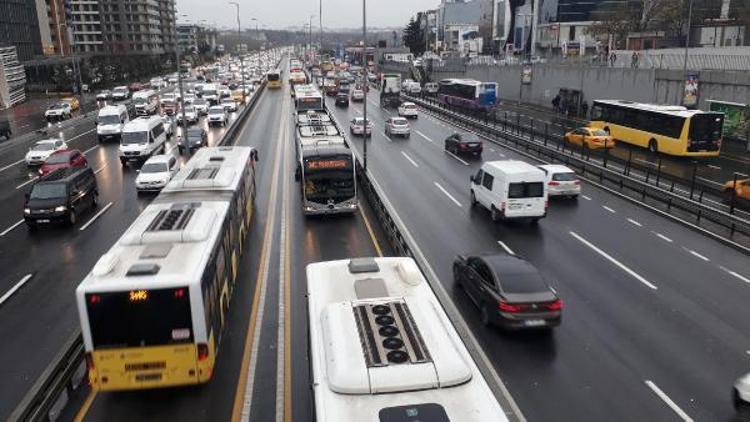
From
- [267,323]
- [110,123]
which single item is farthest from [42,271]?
[110,123]

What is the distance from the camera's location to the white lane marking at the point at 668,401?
37.5 feet

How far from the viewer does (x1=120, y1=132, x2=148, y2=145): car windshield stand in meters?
38.2

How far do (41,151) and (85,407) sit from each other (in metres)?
Answer: 32.6

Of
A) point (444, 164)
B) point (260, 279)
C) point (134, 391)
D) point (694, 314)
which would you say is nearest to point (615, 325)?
point (694, 314)

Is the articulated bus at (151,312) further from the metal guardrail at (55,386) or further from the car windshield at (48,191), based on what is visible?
the car windshield at (48,191)

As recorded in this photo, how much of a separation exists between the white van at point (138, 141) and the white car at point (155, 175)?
7435mm

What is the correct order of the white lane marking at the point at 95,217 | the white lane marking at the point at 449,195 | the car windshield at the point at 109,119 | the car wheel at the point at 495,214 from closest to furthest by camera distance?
the car wheel at the point at 495,214, the white lane marking at the point at 95,217, the white lane marking at the point at 449,195, the car windshield at the point at 109,119

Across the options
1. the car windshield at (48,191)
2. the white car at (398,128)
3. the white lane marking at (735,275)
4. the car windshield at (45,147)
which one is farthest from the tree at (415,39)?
the white lane marking at (735,275)

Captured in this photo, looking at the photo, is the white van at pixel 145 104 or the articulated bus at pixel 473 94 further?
the white van at pixel 145 104

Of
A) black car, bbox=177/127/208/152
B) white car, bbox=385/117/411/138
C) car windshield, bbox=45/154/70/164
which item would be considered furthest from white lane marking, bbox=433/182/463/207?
car windshield, bbox=45/154/70/164

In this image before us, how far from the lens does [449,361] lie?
7828mm

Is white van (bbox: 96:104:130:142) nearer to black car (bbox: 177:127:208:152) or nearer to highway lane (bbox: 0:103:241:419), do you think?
black car (bbox: 177:127:208:152)

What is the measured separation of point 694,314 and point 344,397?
12.5 m

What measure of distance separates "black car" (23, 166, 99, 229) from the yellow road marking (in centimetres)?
1427
